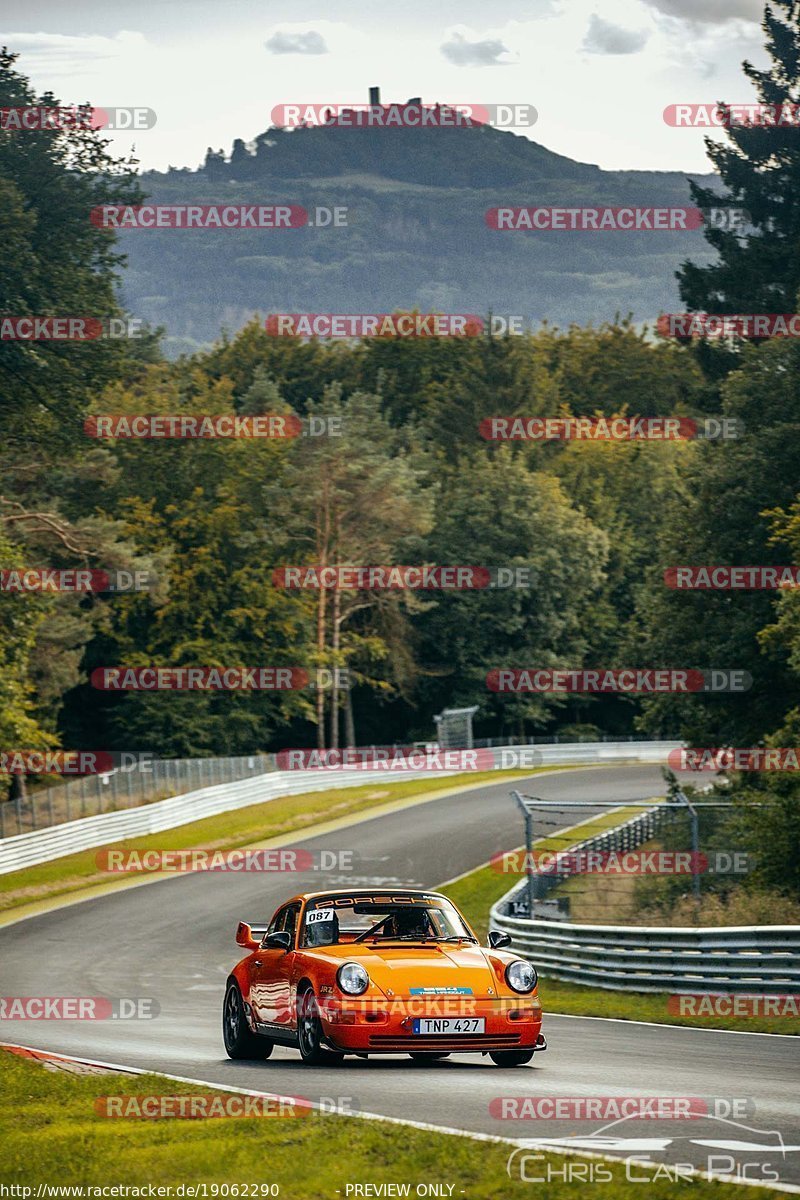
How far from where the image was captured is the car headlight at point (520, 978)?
12594 millimetres

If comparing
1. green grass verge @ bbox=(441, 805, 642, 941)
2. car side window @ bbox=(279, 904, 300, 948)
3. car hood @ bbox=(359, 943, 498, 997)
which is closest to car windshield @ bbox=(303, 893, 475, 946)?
car side window @ bbox=(279, 904, 300, 948)

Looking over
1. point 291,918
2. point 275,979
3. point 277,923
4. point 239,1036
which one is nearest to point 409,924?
point 291,918

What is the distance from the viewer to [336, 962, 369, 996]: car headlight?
1227cm

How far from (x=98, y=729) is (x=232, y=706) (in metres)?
6.55

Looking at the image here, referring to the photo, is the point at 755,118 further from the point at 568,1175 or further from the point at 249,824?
the point at 568,1175

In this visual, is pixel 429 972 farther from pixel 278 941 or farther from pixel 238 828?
pixel 238 828

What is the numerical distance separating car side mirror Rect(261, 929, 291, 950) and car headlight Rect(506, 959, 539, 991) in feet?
6.68

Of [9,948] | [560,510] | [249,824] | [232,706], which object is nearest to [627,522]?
[560,510]

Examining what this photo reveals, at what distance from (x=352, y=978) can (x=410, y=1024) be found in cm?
55

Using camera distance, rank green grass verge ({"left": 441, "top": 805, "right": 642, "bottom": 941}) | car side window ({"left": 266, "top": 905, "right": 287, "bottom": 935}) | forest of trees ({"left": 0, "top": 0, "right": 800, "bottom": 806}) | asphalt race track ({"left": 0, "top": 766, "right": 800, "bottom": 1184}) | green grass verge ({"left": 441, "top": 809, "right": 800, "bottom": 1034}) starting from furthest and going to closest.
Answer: forest of trees ({"left": 0, "top": 0, "right": 800, "bottom": 806})
green grass verge ({"left": 441, "top": 805, "right": 642, "bottom": 941})
green grass verge ({"left": 441, "top": 809, "right": 800, "bottom": 1034})
car side window ({"left": 266, "top": 905, "right": 287, "bottom": 935})
asphalt race track ({"left": 0, "top": 766, "right": 800, "bottom": 1184})

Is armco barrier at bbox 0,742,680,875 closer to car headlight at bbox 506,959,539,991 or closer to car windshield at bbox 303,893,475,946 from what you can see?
car windshield at bbox 303,893,475,946

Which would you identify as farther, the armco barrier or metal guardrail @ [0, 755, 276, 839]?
metal guardrail @ [0, 755, 276, 839]

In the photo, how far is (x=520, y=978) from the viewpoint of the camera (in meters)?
12.6

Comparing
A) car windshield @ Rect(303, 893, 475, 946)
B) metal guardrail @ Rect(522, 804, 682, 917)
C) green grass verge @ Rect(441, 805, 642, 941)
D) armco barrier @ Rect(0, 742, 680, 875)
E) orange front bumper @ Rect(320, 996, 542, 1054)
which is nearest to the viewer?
orange front bumper @ Rect(320, 996, 542, 1054)
